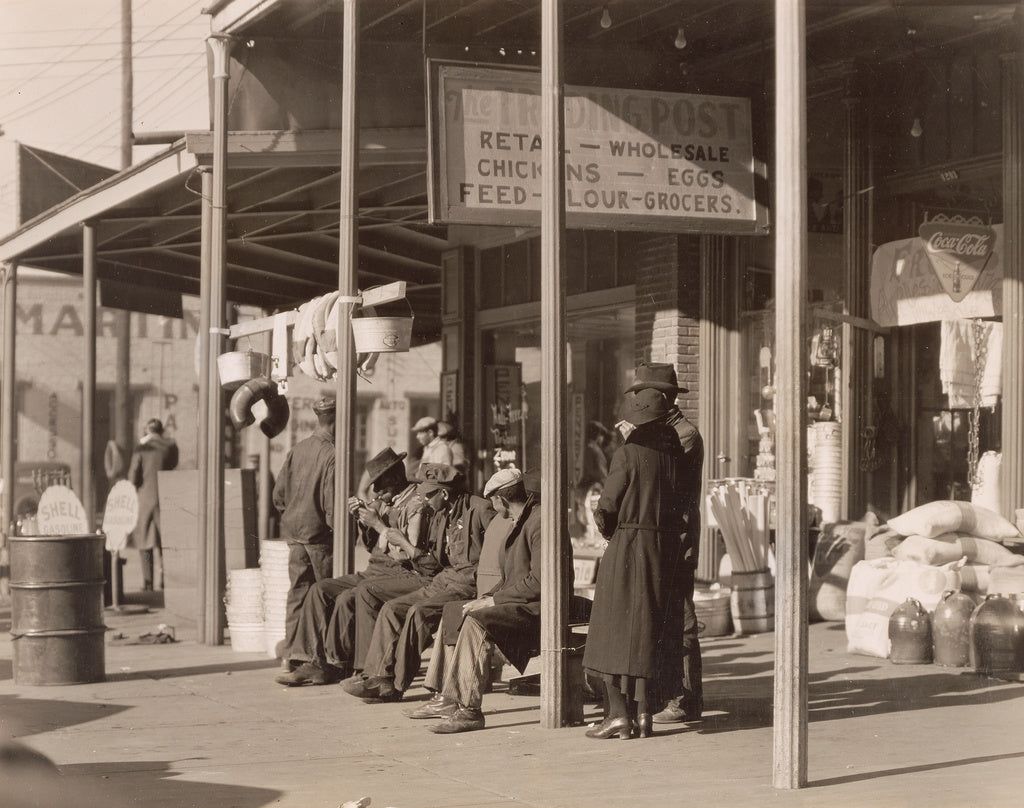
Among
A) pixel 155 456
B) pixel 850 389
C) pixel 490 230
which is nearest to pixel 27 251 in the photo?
pixel 155 456

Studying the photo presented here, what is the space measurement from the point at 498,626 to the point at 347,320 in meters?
3.29

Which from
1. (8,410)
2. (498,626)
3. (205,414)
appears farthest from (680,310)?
(8,410)

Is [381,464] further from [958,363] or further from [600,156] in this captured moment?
[958,363]

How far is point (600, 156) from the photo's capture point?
10.4 meters

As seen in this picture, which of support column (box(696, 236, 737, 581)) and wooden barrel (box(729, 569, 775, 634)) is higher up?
support column (box(696, 236, 737, 581))

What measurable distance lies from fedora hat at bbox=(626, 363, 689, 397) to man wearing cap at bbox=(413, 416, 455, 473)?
690 cm

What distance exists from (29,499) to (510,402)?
11995 millimetres

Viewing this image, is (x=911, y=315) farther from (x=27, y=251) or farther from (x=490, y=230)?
(x=27, y=251)

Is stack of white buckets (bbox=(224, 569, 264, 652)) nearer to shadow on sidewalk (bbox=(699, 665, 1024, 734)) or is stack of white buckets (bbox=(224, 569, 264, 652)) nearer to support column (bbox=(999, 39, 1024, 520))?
shadow on sidewalk (bbox=(699, 665, 1024, 734))

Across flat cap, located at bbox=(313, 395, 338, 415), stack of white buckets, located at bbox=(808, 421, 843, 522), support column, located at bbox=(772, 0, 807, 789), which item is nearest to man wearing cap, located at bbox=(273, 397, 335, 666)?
flat cap, located at bbox=(313, 395, 338, 415)

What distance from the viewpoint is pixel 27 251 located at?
1805cm

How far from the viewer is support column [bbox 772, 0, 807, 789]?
617 centimetres

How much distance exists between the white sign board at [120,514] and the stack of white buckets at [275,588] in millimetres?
4132

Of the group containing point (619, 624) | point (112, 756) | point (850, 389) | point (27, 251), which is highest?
point (27, 251)
